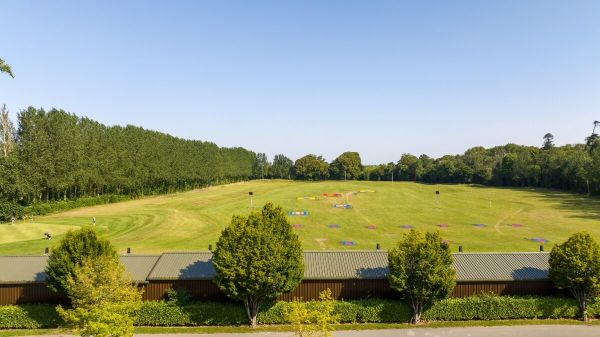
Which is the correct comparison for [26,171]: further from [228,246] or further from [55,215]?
[228,246]

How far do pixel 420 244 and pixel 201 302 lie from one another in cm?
1806

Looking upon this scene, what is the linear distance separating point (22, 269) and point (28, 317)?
469cm

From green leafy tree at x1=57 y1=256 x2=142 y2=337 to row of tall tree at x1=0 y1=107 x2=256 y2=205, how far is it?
71.8 metres

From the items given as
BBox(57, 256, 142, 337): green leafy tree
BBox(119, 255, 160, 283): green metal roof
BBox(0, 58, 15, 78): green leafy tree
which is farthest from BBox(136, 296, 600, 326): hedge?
BBox(0, 58, 15, 78): green leafy tree

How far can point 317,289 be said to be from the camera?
99.9ft

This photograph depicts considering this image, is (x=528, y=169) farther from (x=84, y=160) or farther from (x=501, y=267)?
(x=84, y=160)

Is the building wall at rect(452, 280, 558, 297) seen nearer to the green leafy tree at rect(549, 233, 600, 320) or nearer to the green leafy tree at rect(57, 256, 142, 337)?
the green leafy tree at rect(549, 233, 600, 320)

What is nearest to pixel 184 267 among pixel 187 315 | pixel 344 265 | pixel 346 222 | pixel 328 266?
pixel 187 315

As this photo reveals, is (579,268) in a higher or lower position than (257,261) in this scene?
lower

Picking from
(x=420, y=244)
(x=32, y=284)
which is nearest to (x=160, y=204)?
(x=32, y=284)

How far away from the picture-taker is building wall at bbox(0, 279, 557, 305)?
2997 centimetres

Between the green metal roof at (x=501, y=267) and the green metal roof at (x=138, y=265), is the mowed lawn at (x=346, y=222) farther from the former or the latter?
the green metal roof at (x=501, y=267)

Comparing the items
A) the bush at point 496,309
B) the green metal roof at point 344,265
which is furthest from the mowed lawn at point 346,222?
the bush at point 496,309

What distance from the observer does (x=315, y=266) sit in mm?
31625
